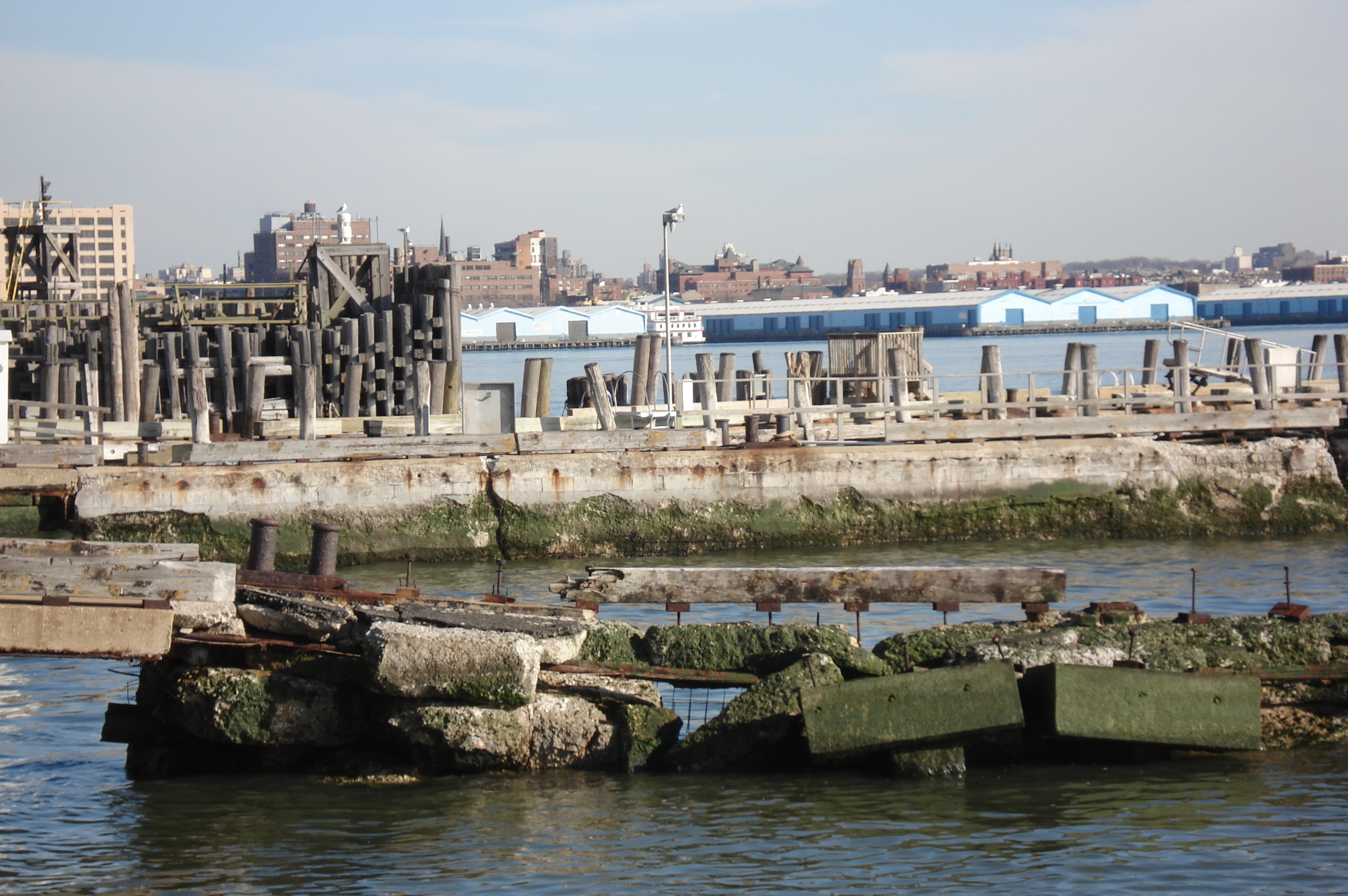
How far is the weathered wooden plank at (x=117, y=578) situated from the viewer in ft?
31.9

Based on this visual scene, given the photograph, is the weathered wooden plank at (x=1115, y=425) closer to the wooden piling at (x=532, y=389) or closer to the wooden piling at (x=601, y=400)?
the wooden piling at (x=601, y=400)

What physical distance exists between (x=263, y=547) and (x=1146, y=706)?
690 centimetres

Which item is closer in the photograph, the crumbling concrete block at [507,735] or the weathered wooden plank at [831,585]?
the crumbling concrete block at [507,735]

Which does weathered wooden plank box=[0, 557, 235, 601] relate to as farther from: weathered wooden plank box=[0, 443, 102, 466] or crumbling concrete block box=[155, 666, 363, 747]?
weathered wooden plank box=[0, 443, 102, 466]

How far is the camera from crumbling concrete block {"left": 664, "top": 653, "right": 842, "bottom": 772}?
9.78 meters

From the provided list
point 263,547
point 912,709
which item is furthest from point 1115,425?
point 263,547

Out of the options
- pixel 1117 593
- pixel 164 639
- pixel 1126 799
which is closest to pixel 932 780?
pixel 1126 799

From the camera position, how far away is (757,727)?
988 centimetres

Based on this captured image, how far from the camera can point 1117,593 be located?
1722 centimetres

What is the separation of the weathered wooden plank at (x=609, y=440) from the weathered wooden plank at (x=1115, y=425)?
3.27 metres

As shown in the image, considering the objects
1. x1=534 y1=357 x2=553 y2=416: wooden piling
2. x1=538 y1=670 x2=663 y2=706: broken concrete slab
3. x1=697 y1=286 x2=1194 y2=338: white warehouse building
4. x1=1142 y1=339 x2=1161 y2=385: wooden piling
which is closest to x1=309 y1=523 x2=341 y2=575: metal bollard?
x1=538 y1=670 x2=663 y2=706: broken concrete slab

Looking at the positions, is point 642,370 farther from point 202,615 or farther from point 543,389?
point 202,615

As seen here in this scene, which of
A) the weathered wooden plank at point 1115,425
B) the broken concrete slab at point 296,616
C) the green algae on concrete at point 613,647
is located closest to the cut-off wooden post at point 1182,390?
the weathered wooden plank at point 1115,425

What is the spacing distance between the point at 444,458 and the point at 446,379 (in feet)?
20.5
